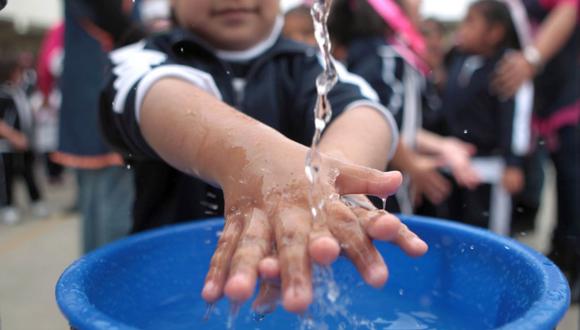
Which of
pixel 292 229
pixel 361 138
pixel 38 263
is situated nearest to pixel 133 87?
pixel 361 138

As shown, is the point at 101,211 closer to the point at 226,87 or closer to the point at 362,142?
the point at 226,87

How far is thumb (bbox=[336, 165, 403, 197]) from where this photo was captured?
51 cm

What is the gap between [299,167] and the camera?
527mm

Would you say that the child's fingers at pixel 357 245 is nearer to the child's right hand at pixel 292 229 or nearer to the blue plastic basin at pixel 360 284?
the child's right hand at pixel 292 229

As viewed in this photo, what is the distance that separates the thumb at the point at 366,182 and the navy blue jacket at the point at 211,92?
1.20ft

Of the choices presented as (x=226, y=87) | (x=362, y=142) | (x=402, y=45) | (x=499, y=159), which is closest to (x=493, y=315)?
(x=362, y=142)

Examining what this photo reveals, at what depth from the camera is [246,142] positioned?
0.58m

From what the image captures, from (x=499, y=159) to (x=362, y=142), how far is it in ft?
5.27

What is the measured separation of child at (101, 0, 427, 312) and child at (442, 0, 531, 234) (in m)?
1.30

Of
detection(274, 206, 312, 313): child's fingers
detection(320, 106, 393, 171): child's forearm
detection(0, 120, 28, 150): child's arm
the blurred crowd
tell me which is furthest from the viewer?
detection(0, 120, 28, 150): child's arm

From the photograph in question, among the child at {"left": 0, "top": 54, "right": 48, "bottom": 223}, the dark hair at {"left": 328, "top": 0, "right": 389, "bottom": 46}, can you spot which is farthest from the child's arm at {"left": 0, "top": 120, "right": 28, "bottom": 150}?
the dark hair at {"left": 328, "top": 0, "right": 389, "bottom": 46}

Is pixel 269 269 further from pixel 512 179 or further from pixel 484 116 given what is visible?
pixel 484 116

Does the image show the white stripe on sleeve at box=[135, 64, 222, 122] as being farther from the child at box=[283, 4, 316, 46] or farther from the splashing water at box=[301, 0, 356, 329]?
the child at box=[283, 4, 316, 46]

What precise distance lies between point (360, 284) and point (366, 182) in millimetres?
239
